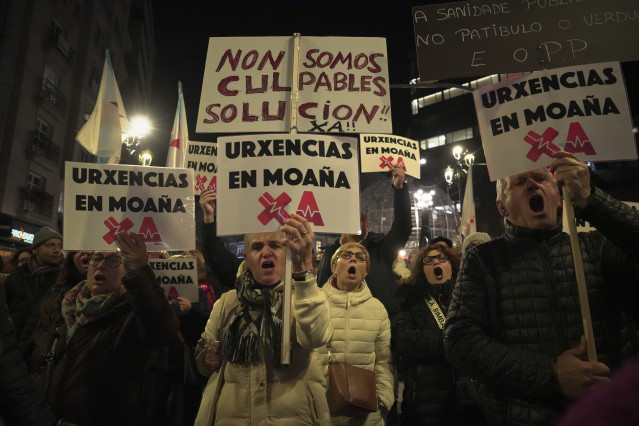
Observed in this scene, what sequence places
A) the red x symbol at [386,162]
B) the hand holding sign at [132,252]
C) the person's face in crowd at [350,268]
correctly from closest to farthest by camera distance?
the hand holding sign at [132,252] → the person's face in crowd at [350,268] → the red x symbol at [386,162]

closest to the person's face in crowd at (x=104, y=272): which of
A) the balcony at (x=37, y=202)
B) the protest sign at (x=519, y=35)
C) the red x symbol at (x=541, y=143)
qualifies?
the protest sign at (x=519, y=35)

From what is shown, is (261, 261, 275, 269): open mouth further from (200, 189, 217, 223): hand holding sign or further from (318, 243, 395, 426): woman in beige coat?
(200, 189, 217, 223): hand holding sign

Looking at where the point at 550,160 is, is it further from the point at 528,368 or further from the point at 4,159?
the point at 4,159

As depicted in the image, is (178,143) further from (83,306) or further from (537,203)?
(537,203)

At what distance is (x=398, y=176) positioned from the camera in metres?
5.61

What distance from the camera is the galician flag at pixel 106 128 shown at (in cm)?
585

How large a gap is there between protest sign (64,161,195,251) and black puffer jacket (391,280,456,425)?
2110 millimetres

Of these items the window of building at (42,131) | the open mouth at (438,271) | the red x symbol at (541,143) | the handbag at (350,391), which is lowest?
the handbag at (350,391)

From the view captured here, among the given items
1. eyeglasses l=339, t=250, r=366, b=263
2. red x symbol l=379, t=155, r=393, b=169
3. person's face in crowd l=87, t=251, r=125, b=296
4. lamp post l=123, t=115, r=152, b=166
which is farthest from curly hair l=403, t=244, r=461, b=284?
lamp post l=123, t=115, r=152, b=166

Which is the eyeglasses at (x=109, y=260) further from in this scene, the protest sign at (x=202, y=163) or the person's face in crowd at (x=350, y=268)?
the protest sign at (x=202, y=163)

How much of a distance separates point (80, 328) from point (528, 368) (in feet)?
9.46

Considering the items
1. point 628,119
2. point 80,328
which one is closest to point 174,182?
point 80,328

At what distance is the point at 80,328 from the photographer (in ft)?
10.3

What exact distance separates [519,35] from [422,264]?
7.66ft
